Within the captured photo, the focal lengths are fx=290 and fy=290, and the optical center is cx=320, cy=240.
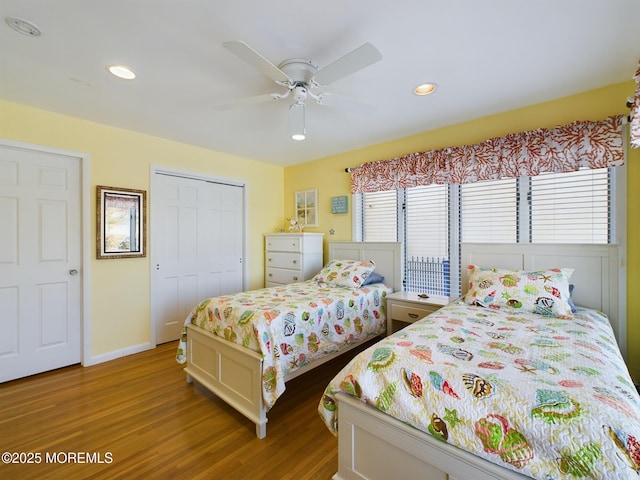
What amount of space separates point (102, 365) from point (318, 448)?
8.05ft

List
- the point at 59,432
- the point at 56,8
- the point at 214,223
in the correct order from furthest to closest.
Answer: the point at 214,223 → the point at 59,432 → the point at 56,8

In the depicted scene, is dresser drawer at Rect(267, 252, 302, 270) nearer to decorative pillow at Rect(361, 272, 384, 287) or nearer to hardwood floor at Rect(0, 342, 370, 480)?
decorative pillow at Rect(361, 272, 384, 287)

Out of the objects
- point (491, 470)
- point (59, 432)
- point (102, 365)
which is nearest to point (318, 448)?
point (491, 470)

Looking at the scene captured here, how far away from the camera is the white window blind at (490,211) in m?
2.75

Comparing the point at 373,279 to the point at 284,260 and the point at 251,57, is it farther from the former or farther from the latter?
the point at 251,57

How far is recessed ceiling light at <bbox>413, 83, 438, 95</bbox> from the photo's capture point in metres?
2.23

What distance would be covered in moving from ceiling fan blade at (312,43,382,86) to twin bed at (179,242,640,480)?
57.5 inches

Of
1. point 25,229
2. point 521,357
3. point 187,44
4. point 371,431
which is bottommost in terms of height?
point 371,431

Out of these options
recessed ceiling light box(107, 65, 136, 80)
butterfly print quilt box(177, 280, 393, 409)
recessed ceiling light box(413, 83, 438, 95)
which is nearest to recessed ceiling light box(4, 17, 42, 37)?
recessed ceiling light box(107, 65, 136, 80)

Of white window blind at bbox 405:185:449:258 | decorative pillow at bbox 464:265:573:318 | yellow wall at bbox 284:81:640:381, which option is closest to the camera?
decorative pillow at bbox 464:265:573:318

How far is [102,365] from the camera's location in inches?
115

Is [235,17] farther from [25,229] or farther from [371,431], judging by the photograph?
[25,229]

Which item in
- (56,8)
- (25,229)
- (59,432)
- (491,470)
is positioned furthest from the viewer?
(25,229)

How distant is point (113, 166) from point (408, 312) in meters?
3.42
